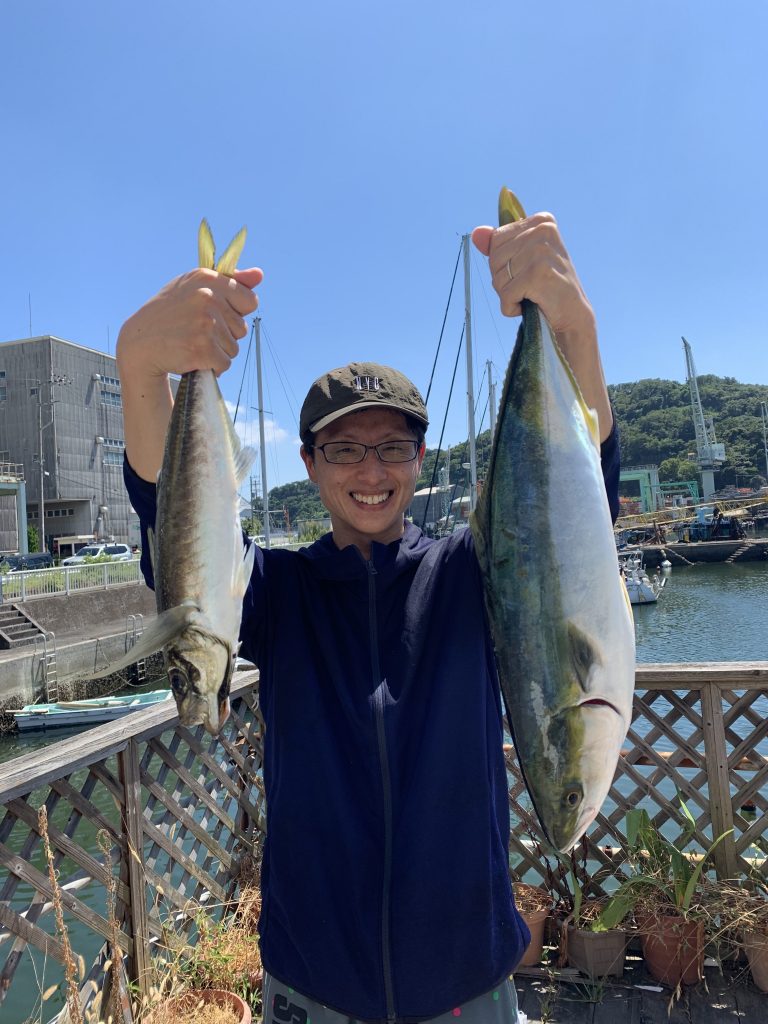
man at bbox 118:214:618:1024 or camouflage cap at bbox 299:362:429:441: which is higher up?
camouflage cap at bbox 299:362:429:441

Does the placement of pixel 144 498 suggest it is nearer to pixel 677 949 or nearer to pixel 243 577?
pixel 243 577

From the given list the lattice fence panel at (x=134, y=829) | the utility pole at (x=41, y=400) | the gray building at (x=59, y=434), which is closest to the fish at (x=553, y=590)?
the lattice fence panel at (x=134, y=829)

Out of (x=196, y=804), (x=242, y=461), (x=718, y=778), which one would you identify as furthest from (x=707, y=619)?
(x=242, y=461)

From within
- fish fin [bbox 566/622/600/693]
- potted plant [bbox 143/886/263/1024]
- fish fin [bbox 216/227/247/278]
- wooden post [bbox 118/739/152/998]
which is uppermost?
fish fin [bbox 216/227/247/278]

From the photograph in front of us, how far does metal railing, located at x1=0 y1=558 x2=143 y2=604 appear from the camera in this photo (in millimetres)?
17531

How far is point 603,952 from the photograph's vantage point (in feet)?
10.5

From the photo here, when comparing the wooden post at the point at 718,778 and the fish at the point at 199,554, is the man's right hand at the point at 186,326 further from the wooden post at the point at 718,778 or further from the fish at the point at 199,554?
the wooden post at the point at 718,778

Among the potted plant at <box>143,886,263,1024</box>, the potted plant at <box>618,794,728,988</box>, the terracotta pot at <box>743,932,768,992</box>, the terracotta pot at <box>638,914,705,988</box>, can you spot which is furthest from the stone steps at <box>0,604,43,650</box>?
the terracotta pot at <box>743,932,768,992</box>

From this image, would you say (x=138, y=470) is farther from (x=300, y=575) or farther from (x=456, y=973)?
(x=456, y=973)

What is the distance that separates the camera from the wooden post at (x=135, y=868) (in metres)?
2.88

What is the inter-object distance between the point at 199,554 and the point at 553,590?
786mm

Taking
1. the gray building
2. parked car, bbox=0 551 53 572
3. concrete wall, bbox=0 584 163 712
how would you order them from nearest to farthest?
concrete wall, bbox=0 584 163 712 → parked car, bbox=0 551 53 572 → the gray building

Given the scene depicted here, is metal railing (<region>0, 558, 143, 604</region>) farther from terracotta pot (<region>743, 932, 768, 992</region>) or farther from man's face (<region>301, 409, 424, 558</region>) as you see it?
man's face (<region>301, 409, 424, 558</region>)

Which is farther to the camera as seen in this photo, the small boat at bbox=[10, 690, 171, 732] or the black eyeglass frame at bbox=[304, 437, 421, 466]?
the small boat at bbox=[10, 690, 171, 732]
